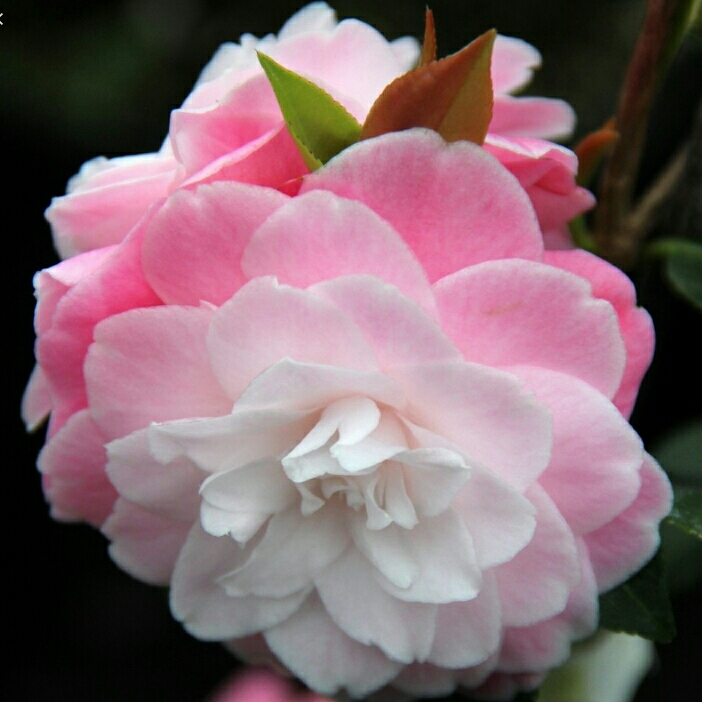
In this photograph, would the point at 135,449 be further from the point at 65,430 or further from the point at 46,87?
the point at 46,87

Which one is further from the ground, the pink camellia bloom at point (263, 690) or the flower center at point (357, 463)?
the flower center at point (357, 463)

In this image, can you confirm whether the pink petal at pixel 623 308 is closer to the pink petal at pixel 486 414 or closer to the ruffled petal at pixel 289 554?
the pink petal at pixel 486 414

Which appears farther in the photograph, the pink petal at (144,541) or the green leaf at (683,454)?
the green leaf at (683,454)

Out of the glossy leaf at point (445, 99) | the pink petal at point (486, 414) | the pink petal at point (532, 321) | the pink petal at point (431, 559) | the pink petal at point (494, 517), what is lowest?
the pink petal at point (431, 559)

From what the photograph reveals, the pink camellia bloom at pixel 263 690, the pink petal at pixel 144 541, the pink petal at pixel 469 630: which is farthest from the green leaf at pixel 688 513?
the pink camellia bloom at pixel 263 690

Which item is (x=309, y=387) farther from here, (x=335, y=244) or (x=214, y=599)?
(x=214, y=599)

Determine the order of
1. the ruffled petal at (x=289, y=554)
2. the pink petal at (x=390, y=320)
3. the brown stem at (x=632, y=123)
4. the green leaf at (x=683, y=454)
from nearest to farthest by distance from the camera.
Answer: the pink petal at (x=390, y=320)
the ruffled petal at (x=289, y=554)
the brown stem at (x=632, y=123)
the green leaf at (x=683, y=454)

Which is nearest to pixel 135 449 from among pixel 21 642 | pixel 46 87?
pixel 46 87

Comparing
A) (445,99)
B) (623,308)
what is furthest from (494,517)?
(445,99)
